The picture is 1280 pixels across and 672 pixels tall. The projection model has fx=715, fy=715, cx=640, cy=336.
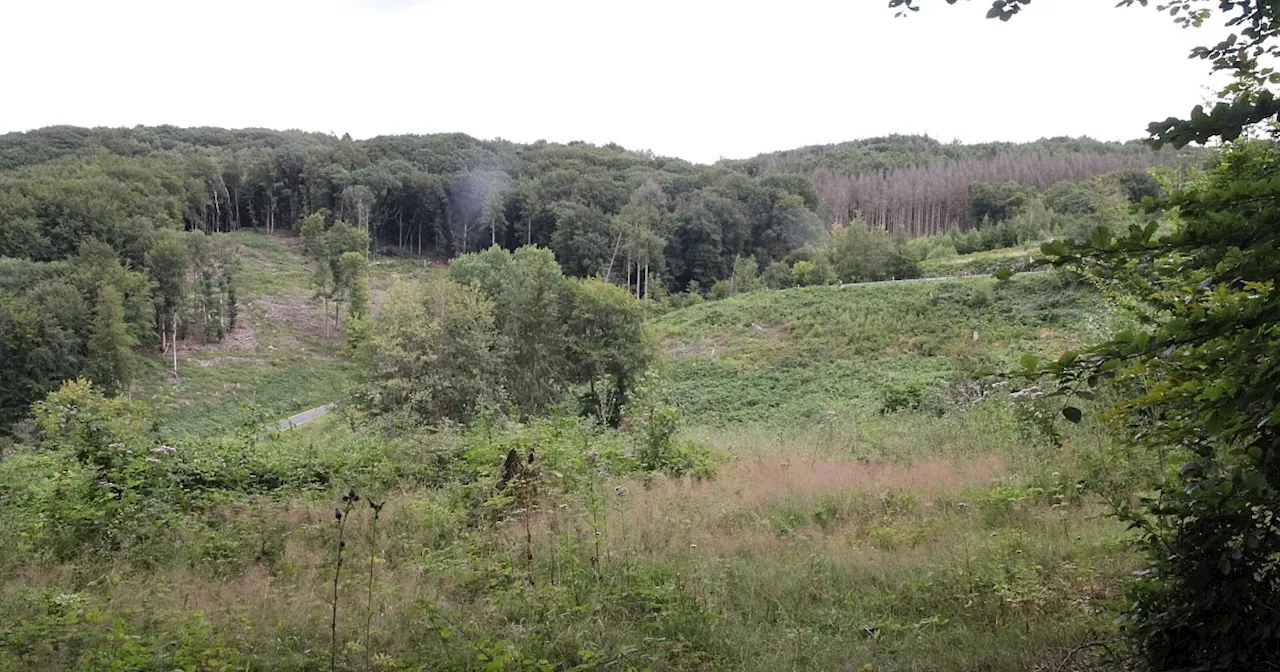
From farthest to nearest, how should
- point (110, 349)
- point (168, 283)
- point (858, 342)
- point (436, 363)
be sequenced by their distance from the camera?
point (168, 283) < point (110, 349) < point (858, 342) < point (436, 363)

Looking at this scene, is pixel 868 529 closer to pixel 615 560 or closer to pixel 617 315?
pixel 615 560

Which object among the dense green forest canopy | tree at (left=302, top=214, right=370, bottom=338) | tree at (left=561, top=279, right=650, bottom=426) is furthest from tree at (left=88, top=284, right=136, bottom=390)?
tree at (left=561, top=279, right=650, bottom=426)

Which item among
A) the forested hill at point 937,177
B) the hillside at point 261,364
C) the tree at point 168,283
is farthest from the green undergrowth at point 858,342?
the forested hill at point 937,177

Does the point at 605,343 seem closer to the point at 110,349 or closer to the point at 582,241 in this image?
the point at 110,349

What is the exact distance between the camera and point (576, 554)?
5184 mm

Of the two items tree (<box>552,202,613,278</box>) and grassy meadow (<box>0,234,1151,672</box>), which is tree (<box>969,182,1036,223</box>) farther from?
grassy meadow (<box>0,234,1151,672</box>)

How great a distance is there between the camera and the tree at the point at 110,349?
124ft

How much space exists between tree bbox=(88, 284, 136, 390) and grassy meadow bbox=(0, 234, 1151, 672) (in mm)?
34896

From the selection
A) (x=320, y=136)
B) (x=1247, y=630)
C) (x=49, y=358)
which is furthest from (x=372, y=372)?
(x=320, y=136)

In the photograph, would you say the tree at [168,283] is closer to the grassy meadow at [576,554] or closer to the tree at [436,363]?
the tree at [436,363]

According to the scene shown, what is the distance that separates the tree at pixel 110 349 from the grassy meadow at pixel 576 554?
34896 millimetres

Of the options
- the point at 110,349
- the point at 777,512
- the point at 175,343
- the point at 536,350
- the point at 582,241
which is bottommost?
the point at 175,343

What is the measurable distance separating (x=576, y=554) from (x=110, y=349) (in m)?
43.4

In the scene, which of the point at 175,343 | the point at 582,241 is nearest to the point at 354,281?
the point at 175,343
